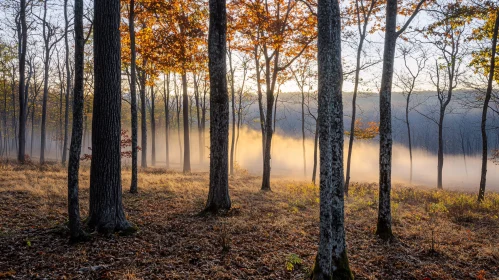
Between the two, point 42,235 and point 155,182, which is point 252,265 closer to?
point 42,235

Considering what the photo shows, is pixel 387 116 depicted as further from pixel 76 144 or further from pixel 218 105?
pixel 76 144

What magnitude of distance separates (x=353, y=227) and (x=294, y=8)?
1138 cm

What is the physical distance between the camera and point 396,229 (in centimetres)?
901

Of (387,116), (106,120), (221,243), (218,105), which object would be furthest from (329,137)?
(218,105)

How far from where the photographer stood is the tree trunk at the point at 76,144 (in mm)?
5539

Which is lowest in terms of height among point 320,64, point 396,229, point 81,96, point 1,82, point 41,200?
point 396,229

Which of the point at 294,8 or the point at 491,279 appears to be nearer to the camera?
the point at 491,279

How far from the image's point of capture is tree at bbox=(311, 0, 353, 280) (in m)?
4.30

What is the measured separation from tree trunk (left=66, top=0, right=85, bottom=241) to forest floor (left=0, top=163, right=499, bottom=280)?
45cm

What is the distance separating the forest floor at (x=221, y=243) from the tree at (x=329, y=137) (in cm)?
103

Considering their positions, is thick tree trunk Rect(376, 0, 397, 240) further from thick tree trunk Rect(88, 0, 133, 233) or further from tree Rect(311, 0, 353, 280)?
thick tree trunk Rect(88, 0, 133, 233)

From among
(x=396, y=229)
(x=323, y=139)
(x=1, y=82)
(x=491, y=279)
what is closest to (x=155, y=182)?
(x=396, y=229)

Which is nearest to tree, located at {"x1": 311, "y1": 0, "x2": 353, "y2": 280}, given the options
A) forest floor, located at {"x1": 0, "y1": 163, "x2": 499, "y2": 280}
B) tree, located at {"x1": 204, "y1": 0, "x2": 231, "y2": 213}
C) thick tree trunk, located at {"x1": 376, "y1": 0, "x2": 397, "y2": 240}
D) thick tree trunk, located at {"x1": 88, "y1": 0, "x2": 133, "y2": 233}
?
forest floor, located at {"x1": 0, "y1": 163, "x2": 499, "y2": 280}

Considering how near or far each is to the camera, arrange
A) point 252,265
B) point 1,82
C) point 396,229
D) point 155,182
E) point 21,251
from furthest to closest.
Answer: point 1,82
point 155,182
point 396,229
point 252,265
point 21,251
